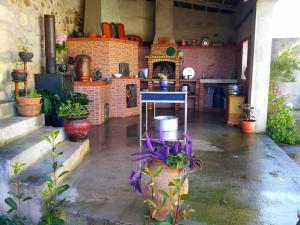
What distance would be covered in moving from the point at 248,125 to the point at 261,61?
50.2 inches

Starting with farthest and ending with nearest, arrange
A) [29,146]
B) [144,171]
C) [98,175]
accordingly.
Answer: [98,175] → [29,146] → [144,171]

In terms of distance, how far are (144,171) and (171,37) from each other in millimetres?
7220

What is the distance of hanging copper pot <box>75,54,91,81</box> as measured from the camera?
6363 millimetres

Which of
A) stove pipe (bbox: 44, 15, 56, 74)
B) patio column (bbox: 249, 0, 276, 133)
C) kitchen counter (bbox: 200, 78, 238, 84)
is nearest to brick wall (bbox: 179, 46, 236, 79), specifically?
kitchen counter (bbox: 200, 78, 238, 84)

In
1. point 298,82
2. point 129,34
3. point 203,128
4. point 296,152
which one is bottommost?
point 296,152

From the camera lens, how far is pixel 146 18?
905cm

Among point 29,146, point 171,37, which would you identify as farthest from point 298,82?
point 29,146

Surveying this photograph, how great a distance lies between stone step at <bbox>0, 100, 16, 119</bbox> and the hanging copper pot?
260cm

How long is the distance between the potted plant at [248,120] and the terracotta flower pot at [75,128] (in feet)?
10.6

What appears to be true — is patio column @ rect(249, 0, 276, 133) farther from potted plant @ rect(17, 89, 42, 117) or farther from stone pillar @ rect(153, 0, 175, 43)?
potted plant @ rect(17, 89, 42, 117)

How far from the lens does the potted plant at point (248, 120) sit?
5496 millimetres

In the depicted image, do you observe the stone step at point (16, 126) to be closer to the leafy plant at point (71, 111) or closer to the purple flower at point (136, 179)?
the leafy plant at point (71, 111)

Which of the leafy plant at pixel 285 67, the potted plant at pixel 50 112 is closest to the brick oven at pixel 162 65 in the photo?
the leafy plant at pixel 285 67

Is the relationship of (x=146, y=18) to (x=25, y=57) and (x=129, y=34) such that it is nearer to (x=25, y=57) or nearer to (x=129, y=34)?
(x=129, y=34)
